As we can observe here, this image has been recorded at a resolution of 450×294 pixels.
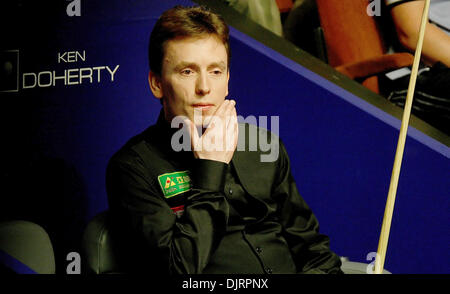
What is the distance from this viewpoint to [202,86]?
164 centimetres

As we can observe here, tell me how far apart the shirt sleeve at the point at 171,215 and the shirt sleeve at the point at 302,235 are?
0.24 meters

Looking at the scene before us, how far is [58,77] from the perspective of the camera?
7.02 feet

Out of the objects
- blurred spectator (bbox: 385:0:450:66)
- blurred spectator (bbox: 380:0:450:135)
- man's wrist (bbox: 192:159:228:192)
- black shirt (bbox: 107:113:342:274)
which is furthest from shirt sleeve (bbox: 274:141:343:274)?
blurred spectator (bbox: 385:0:450:66)

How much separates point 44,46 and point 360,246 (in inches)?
56.5

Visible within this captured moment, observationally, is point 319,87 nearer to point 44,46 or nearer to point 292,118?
point 292,118

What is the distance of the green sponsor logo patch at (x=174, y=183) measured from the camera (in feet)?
5.15

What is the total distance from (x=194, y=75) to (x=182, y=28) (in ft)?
0.47

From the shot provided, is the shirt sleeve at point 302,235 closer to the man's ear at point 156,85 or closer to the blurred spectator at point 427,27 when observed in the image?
the man's ear at point 156,85

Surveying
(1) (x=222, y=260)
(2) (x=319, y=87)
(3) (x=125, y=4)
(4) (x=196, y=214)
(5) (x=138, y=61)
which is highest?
(3) (x=125, y=4)

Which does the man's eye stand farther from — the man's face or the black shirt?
the black shirt

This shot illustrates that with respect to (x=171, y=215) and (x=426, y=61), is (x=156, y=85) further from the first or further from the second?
(x=426, y=61)

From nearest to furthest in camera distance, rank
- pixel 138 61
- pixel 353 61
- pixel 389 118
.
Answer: pixel 389 118
pixel 138 61
pixel 353 61

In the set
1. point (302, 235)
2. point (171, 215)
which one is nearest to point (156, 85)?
point (171, 215)

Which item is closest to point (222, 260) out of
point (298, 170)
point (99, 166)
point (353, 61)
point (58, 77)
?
point (298, 170)
